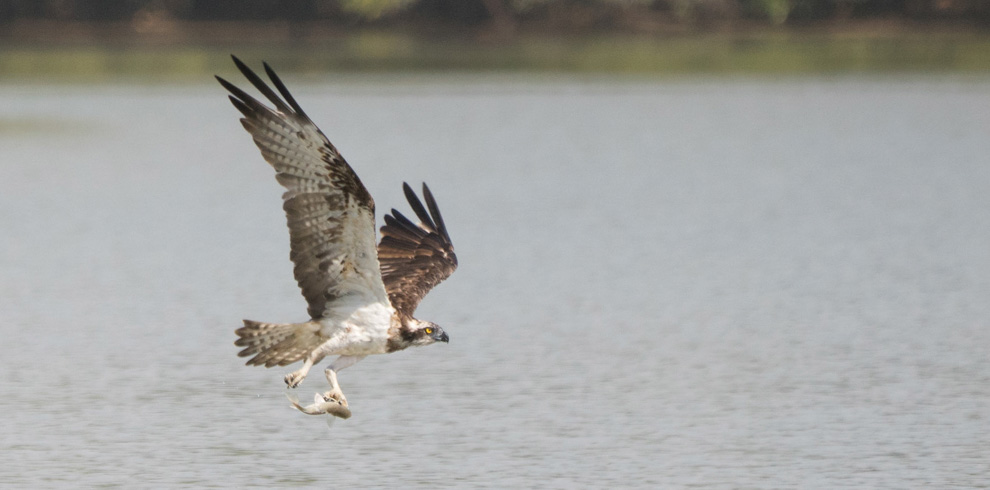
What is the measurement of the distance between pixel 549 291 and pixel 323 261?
5.75m

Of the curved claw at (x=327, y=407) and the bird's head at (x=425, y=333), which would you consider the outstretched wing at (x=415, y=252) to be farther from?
the curved claw at (x=327, y=407)

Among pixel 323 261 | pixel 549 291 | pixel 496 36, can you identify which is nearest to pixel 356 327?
pixel 323 261

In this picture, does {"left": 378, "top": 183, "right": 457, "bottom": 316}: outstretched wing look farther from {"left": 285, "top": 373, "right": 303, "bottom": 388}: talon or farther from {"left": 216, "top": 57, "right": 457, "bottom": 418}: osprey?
{"left": 285, "top": 373, "right": 303, "bottom": 388}: talon

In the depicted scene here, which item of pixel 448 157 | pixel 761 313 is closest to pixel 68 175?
pixel 448 157

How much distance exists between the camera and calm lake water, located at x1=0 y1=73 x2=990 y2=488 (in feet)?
28.5

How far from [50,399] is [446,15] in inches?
2054

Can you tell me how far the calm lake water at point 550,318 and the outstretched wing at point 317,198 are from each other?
108 centimetres

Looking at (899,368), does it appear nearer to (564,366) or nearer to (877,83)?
(564,366)

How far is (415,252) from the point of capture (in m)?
10.0

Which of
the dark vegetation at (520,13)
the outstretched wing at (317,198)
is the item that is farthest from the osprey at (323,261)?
the dark vegetation at (520,13)

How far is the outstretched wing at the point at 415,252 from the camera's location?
30.8 ft

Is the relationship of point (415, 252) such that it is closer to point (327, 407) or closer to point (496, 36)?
point (327, 407)

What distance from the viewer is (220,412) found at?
9688mm

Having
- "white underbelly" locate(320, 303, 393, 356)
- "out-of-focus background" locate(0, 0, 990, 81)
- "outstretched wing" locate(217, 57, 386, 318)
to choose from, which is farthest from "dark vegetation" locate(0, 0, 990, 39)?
"outstretched wing" locate(217, 57, 386, 318)
